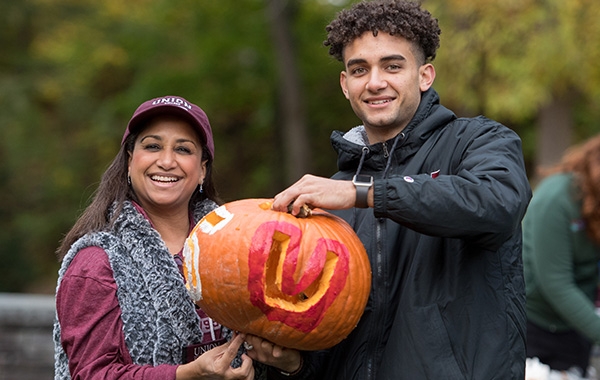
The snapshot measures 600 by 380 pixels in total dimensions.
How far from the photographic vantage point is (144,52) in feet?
52.6

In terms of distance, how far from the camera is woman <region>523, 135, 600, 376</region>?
4.32 m

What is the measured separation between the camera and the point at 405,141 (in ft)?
9.91

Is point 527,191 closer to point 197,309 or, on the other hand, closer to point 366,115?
point 366,115

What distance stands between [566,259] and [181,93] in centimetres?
1201

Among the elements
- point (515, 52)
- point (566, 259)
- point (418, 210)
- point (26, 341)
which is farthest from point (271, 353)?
point (515, 52)

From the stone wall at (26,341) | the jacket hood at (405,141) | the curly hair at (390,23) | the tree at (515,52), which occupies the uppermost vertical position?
the tree at (515,52)

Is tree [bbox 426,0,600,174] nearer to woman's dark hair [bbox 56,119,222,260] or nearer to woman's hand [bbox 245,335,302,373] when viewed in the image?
woman's dark hair [bbox 56,119,222,260]

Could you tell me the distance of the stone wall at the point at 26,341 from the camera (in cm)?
798

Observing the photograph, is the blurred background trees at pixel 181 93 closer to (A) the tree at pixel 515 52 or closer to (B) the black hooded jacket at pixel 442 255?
(A) the tree at pixel 515 52

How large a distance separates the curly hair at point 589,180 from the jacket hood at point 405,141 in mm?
1583

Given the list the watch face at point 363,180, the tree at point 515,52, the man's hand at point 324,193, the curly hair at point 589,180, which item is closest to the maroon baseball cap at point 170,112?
the man's hand at point 324,193

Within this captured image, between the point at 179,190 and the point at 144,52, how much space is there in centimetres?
1330

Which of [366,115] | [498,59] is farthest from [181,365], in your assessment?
[498,59]

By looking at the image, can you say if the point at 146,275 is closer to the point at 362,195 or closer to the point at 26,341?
the point at 362,195
